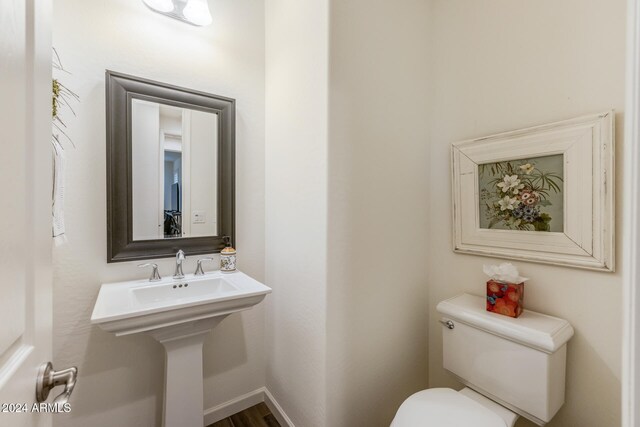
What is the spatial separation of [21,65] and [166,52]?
1.26m

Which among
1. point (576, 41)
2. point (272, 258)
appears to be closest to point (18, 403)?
point (272, 258)

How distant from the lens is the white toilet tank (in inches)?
39.2

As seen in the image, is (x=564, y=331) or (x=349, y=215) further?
(x=349, y=215)

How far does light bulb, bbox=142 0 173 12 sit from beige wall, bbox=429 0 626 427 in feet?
4.84

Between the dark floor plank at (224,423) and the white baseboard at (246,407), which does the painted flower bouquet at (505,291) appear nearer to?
the white baseboard at (246,407)

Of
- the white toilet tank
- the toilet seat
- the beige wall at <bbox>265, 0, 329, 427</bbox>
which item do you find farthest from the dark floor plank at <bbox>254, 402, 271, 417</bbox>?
the white toilet tank

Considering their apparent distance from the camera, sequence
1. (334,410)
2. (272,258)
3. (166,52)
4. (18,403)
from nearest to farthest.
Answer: (18,403) → (334,410) → (166,52) → (272,258)

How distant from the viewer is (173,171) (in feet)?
4.85

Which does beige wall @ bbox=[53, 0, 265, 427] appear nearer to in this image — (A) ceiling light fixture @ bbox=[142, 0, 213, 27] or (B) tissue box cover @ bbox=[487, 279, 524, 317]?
(A) ceiling light fixture @ bbox=[142, 0, 213, 27]

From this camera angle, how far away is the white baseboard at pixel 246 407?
153 cm

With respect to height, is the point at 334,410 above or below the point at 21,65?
below

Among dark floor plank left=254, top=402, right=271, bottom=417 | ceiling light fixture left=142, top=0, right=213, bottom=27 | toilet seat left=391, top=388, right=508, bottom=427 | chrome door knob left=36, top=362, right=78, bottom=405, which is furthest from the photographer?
dark floor plank left=254, top=402, right=271, bottom=417

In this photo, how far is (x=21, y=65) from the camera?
1.36ft

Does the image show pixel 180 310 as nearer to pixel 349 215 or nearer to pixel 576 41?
pixel 349 215
